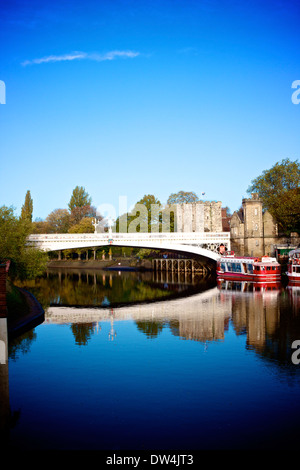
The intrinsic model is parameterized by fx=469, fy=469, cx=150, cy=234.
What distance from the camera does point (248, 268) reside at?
60.6 metres

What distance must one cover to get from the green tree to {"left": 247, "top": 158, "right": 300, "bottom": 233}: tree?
1508 inches

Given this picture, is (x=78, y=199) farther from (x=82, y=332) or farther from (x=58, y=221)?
(x=82, y=332)

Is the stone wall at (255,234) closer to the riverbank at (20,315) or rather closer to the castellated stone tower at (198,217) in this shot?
the castellated stone tower at (198,217)

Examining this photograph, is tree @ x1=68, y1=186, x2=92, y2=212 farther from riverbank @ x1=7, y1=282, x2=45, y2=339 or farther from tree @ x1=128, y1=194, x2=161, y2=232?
riverbank @ x1=7, y1=282, x2=45, y2=339

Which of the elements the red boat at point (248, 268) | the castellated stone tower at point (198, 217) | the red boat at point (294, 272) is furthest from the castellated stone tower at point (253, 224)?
the castellated stone tower at point (198, 217)


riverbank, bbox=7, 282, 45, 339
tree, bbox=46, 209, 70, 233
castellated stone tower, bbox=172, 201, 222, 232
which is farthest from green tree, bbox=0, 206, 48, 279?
tree, bbox=46, 209, 70, 233

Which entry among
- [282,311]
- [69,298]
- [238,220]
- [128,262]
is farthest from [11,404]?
[128,262]

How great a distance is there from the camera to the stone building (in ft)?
236

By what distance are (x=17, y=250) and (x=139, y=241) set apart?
2370 centimetres

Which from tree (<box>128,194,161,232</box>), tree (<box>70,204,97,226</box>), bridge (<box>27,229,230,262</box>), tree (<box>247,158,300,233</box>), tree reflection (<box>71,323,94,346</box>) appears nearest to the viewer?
tree reflection (<box>71,323,94,346</box>)

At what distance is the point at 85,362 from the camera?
22.5 metres

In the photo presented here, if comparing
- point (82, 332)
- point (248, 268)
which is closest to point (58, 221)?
point (248, 268)
